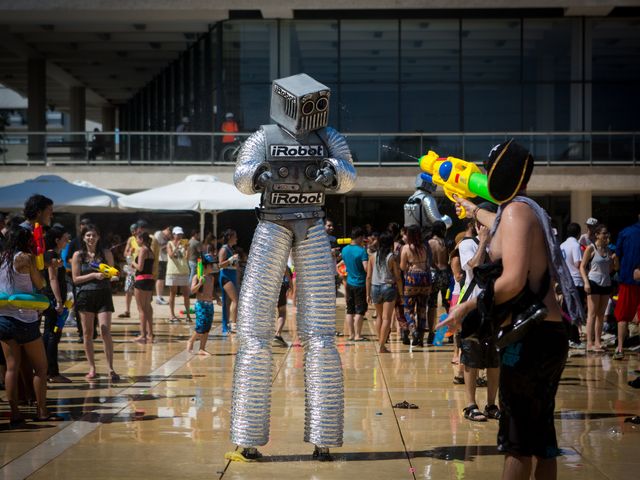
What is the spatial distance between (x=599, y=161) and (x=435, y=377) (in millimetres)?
17594

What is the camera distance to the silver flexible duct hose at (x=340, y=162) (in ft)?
22.7

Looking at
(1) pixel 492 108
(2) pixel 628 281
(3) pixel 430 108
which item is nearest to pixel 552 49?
(1) pixel 492 108

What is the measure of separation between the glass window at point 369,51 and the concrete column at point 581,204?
6.34 meters

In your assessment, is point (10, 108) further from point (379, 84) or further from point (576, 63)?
point (576, 63)

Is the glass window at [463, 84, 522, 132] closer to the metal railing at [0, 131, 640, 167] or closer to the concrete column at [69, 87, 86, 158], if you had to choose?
the metal railing at [0, 131, 640, 167]

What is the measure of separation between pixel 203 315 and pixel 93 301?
8.12 feet

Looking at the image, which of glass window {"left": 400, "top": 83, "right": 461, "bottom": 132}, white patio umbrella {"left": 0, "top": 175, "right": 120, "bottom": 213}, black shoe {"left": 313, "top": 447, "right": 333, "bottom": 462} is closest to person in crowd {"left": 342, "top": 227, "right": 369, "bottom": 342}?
white patio umbrella {"left": 0, "top": 175, "right": 120, "bottom": 213}

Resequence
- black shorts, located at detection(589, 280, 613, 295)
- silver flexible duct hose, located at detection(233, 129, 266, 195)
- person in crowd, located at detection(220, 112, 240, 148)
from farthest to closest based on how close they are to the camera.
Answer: person in crowd, located at detection(220, 112, 240, 148) < black shorts, located at detection(589, 280, 613, 295) < silver flexible duct hose, located at detection(233, 129, 266, 195)

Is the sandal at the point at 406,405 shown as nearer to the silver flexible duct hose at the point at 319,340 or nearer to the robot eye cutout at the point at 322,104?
the silver flexible duct hose at the point at 319,340

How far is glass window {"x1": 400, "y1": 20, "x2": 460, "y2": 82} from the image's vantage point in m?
28.1

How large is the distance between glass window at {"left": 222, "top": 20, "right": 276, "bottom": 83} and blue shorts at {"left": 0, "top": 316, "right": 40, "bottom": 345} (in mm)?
21087

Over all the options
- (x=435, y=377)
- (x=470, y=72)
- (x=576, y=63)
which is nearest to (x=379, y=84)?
(x=470, y=72)

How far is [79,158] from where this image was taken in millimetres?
27141

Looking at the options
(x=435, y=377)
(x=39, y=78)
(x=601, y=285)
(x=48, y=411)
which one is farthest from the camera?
(x=39, y=78)
